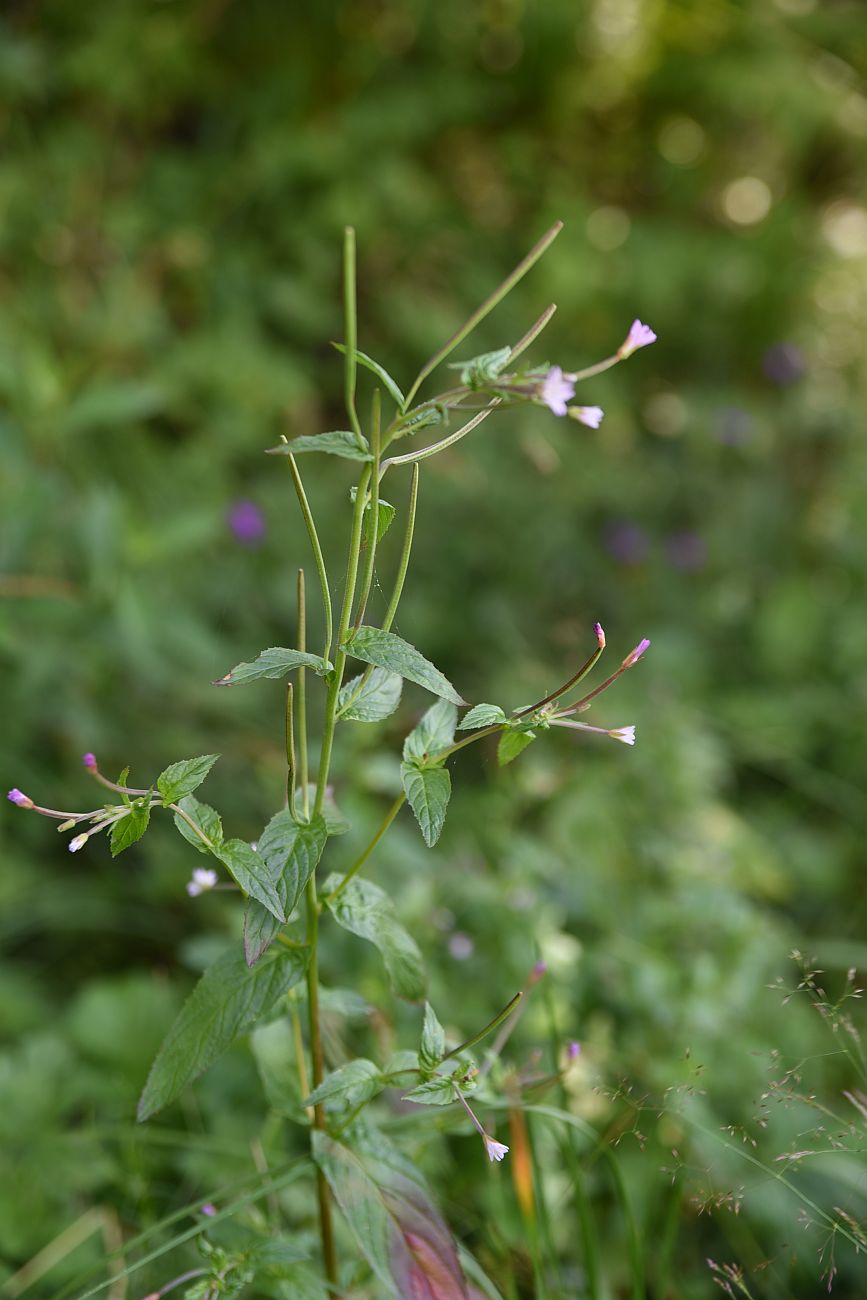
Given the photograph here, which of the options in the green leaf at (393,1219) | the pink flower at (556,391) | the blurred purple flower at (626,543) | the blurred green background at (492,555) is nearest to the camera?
the pink flower at (556,391)

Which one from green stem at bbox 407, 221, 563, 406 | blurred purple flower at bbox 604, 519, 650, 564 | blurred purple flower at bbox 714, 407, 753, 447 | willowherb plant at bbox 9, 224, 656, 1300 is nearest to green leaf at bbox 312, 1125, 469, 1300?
willowherb plant at bbox 9, 224, 656, 1300

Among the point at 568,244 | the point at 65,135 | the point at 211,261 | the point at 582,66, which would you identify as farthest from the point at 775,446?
the point at 65,135

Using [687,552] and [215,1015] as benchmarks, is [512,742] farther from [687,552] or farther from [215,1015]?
[687,552]

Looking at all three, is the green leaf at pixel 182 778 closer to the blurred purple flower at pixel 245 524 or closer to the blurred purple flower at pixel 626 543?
the blurred purple flower at pixel 245 524

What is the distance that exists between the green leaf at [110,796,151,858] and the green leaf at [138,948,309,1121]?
0.13 m

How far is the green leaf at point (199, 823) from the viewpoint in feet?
2.11

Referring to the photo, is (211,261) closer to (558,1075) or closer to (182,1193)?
(182,1193)

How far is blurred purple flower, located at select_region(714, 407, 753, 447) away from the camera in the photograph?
8.26ft

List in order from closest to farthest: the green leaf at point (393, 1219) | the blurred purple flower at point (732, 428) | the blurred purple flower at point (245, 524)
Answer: the green leaf at point (393, 1219) < the blurred purple flower at point (245, 524) < the blurred purple flower at point (732, 428)

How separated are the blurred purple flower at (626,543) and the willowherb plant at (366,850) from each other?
5.58ft

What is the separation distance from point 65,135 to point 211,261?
423 millimetres

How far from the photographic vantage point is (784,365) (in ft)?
9.00

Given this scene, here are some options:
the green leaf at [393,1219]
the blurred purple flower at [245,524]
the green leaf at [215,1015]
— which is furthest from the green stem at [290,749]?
the blurred purple flower at [245,524]

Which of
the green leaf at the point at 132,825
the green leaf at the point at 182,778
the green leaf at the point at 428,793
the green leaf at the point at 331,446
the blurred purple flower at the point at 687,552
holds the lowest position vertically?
the blurred purple flower at the point at 687,552
